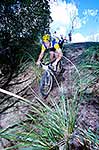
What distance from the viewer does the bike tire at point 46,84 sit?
28.8 ft

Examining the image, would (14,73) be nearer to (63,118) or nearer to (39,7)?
(39,7)

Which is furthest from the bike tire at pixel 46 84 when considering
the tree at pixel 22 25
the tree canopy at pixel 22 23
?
the tree canopy at pixel 22 23

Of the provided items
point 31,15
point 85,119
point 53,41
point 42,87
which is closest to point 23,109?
point 42,87

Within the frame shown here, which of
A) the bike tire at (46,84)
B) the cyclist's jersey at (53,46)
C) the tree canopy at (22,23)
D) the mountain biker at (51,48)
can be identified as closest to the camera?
the mountain biker at (51,48)

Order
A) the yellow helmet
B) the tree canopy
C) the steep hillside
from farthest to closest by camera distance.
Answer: the tree canopy → the yellow helmet → the steep hillside

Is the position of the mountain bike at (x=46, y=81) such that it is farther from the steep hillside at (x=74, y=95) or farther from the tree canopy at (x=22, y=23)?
the tree canopy at (x=22, y=23)

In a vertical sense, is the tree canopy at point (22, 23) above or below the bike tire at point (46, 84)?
above

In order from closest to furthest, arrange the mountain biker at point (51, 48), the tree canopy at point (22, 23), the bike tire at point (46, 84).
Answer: the mountain biker at point (51, 48) < the bike tire at point (46, 84) < the tree canopy at point (22, 23)

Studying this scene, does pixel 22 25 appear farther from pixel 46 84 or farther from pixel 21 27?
pixel 46 84

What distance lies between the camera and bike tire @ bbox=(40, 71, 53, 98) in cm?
878

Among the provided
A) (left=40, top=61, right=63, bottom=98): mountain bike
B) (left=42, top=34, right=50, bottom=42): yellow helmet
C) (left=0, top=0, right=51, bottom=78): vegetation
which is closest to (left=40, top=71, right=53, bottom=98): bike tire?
(left=40, top=61, right=63, bottom=98): mountain bike

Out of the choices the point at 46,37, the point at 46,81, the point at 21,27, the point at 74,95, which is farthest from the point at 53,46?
the point at 74,95

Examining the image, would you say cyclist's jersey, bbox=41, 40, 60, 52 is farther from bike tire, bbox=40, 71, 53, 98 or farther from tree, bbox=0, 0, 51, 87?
tree, bbox=0, 0, 51, 87

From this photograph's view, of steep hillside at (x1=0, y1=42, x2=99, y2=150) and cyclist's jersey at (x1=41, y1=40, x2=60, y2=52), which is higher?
cyclist's jersey at (x1=41, y1=40, x2=60, y2=52)
